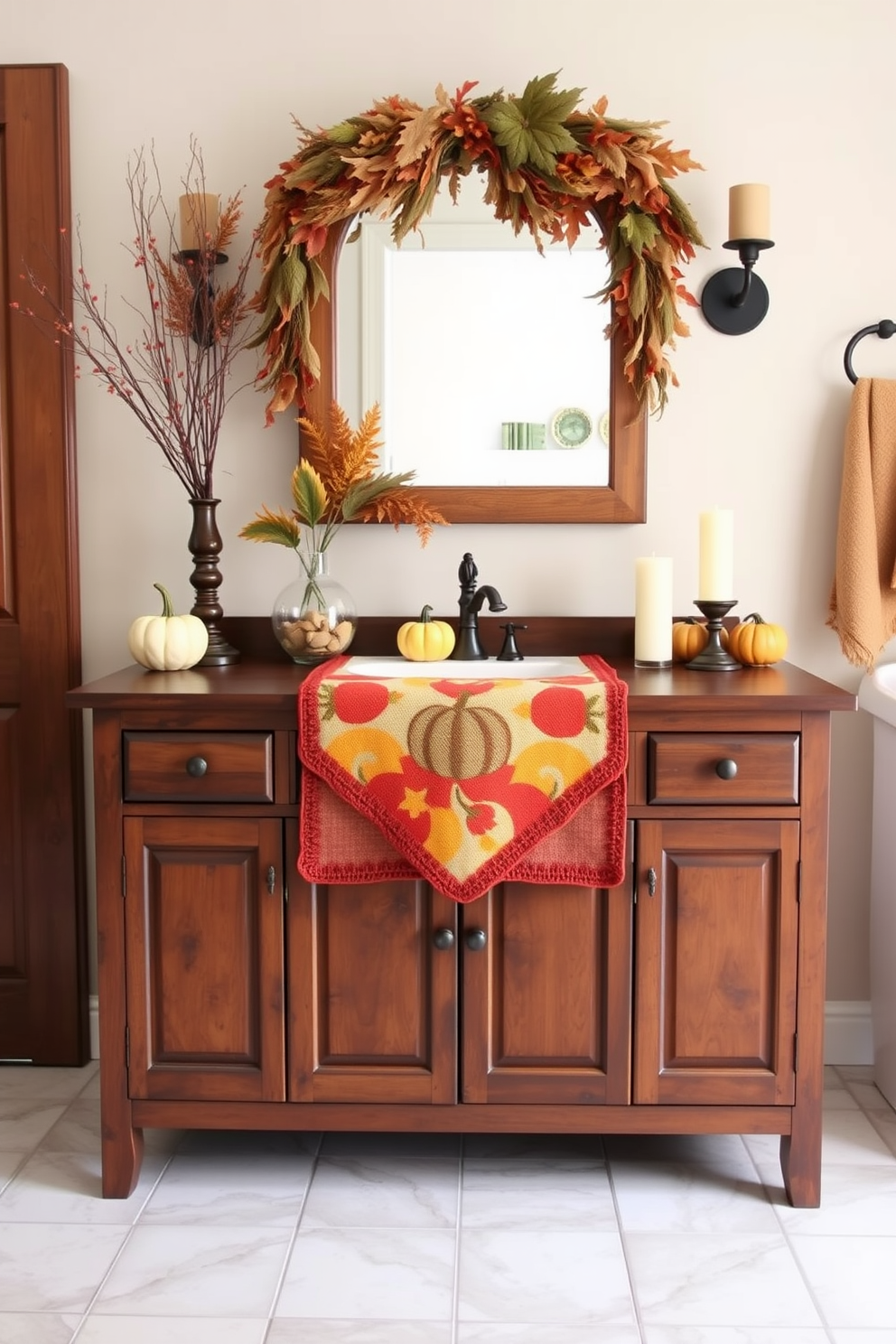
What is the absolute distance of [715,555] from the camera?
7.88 ft

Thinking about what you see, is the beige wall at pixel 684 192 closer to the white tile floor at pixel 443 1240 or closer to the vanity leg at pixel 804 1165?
the vanity leg at pixel 804 1165

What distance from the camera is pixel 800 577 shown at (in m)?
2.65

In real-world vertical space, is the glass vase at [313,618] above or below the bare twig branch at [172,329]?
below

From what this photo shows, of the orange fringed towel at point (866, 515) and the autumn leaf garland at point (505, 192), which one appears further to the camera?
the orange fringed towel at point (866, 515)

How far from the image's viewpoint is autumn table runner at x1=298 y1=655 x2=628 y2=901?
6.56ft

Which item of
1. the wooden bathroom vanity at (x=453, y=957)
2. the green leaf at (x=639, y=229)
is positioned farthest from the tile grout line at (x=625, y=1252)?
the green leaf at (x=639, y=229)

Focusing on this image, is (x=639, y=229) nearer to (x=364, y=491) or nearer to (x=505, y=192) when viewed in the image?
(x=505, y=192)

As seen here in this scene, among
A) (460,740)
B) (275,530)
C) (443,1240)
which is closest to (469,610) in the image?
(275,530)

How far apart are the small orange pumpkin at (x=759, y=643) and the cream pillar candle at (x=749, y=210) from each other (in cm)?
77

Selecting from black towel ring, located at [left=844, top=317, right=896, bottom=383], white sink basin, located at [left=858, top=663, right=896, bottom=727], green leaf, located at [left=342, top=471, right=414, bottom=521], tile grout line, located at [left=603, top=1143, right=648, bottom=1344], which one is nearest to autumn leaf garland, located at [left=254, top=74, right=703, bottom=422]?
green leaf, located at [left=342, top=471, right=414, bottom=521]

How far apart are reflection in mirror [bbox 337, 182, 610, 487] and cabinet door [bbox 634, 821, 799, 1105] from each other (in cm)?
86

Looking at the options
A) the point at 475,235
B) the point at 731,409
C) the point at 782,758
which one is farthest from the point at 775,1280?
the point at 475,235

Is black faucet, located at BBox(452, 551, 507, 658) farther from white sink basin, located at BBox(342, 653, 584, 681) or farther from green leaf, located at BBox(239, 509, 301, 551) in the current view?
green leaf, located at BBox(239, 509, 301, 551)

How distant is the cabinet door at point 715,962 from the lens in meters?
2.10
